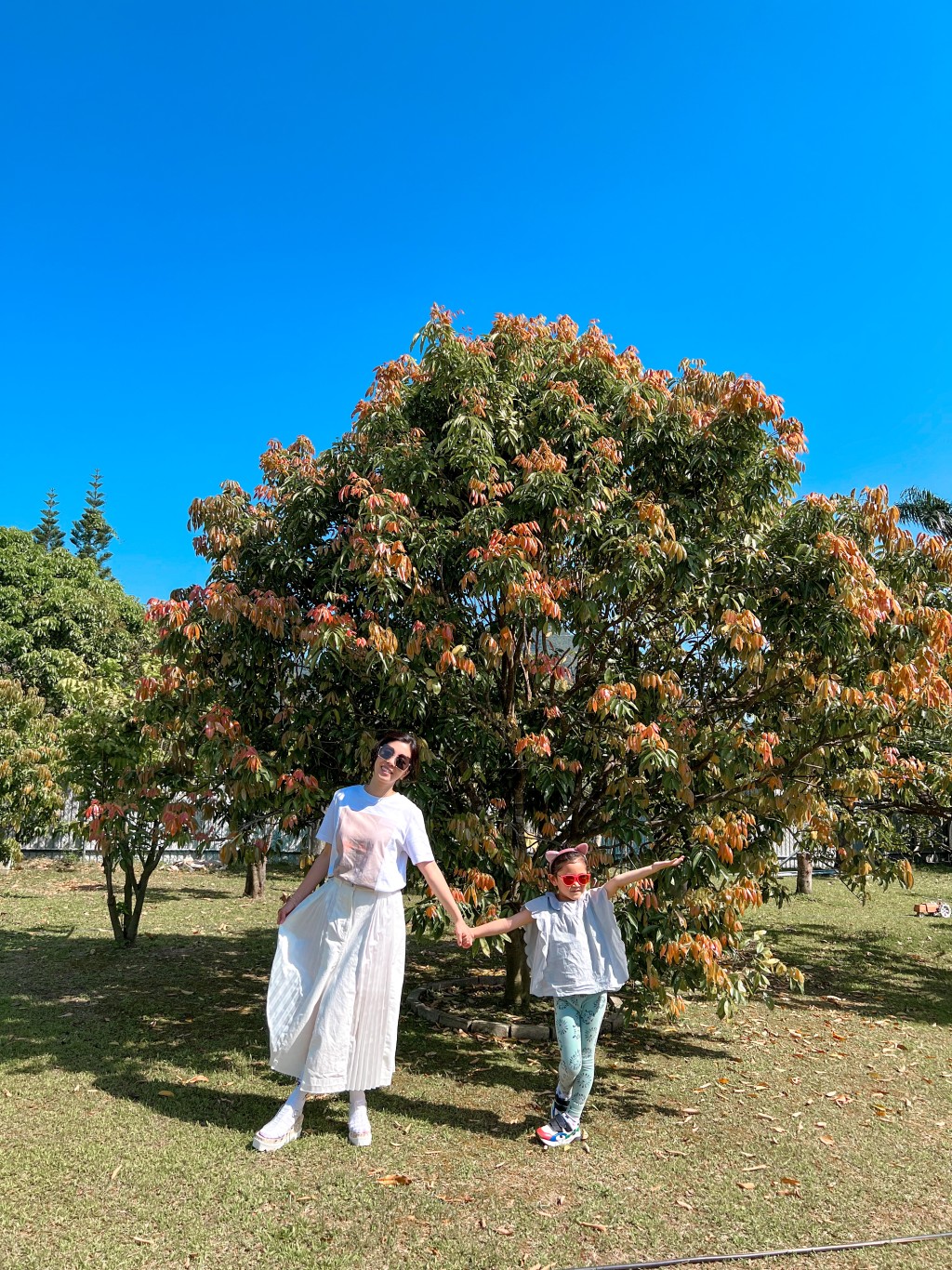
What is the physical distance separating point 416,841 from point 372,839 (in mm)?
225

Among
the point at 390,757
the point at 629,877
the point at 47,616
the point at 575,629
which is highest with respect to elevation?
the point at 47,616

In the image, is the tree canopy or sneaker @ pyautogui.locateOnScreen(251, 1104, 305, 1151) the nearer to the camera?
sneaker @ pyautogui.locateOnScreen(251, 1104, 305, 1151)

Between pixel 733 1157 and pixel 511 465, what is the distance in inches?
167

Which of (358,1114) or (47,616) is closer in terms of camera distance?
(358,1114)

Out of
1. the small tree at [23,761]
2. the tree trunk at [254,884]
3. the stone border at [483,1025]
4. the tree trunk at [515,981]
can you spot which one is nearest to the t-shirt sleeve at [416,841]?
the stone border at [483,1025]

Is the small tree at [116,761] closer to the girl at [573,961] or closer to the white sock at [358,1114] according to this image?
the white sock at [358,1114]

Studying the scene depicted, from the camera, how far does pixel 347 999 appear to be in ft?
13.6

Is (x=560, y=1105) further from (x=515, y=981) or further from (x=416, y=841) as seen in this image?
(x=515, y=981)

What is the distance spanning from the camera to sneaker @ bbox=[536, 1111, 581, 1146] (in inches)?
170

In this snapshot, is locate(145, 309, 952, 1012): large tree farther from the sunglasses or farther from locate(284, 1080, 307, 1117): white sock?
locate(284, 1080, 307, 1117): white sock

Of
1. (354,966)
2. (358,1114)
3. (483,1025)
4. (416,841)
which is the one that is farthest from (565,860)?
(483,1025)

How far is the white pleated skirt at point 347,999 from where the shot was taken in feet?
13.5

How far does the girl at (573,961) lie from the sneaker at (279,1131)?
121cm

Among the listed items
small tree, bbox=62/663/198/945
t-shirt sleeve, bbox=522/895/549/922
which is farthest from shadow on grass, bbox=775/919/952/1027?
small tree, bbox=62/663/198/945
